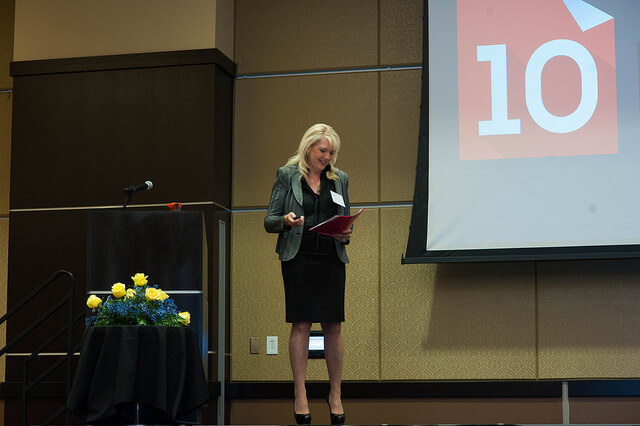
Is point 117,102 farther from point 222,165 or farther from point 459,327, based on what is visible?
point 459,327

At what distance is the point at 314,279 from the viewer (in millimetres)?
3463

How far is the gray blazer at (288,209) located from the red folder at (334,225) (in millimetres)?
167

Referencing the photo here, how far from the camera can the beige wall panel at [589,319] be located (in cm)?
452

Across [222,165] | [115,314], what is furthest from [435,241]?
[115,314]

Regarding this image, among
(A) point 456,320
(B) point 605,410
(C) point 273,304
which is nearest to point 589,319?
(B) point 605,410

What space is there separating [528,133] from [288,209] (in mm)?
1771

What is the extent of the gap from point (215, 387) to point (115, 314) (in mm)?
1518

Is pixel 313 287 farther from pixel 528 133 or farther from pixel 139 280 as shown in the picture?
pixel 528 133

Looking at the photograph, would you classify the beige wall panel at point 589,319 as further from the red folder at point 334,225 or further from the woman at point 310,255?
the red folder at point 334,225

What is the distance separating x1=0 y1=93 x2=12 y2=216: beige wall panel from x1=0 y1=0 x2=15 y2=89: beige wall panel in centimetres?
12

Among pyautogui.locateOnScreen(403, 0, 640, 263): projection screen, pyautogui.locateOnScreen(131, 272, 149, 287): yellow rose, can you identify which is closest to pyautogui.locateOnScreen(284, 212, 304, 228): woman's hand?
pyautogui.locateOnScreen(131, 272, 149, 287): yellow rose

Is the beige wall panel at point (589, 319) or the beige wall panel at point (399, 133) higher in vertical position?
the beige wall panel at point (399, 133)

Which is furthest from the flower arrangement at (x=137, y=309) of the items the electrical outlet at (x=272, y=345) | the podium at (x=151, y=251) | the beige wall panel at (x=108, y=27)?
the beige wall panel at (x=108, y=27)

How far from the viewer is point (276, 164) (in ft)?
16.5
